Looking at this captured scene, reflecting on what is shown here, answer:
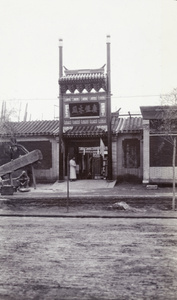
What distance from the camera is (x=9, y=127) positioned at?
19.7 m

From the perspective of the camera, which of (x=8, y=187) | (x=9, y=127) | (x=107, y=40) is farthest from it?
(x=9, y=127)

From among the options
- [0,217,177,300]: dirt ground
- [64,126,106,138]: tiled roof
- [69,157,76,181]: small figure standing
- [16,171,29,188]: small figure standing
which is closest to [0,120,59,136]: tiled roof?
[64,126,106,138]: tiled roof

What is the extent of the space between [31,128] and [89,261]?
1517 centimetres

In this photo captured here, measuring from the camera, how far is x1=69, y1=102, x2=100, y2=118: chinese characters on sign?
1811 cm

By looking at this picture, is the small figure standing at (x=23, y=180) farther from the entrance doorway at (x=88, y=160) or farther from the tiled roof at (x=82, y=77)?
the tiled roof at (x=82, y=77)

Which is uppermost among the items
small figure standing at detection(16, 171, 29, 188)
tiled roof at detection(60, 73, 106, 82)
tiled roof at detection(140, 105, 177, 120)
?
tiled roof at detection(60, 73, 106, 82)

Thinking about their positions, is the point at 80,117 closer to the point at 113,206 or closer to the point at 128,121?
the point at 128,121

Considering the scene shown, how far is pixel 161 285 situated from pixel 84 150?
16018 mm

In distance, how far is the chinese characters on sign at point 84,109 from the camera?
18.1 meters

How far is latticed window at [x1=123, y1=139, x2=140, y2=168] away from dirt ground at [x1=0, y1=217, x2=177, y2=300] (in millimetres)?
9570

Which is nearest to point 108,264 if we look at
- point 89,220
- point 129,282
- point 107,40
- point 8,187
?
point 129,282

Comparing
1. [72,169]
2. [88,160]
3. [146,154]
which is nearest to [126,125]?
[146,154]

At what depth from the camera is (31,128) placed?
66.6 ft

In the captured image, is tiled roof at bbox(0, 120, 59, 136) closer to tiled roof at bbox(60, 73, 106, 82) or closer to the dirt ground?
tiled roof at bbox(60, 73, 106, 82)
